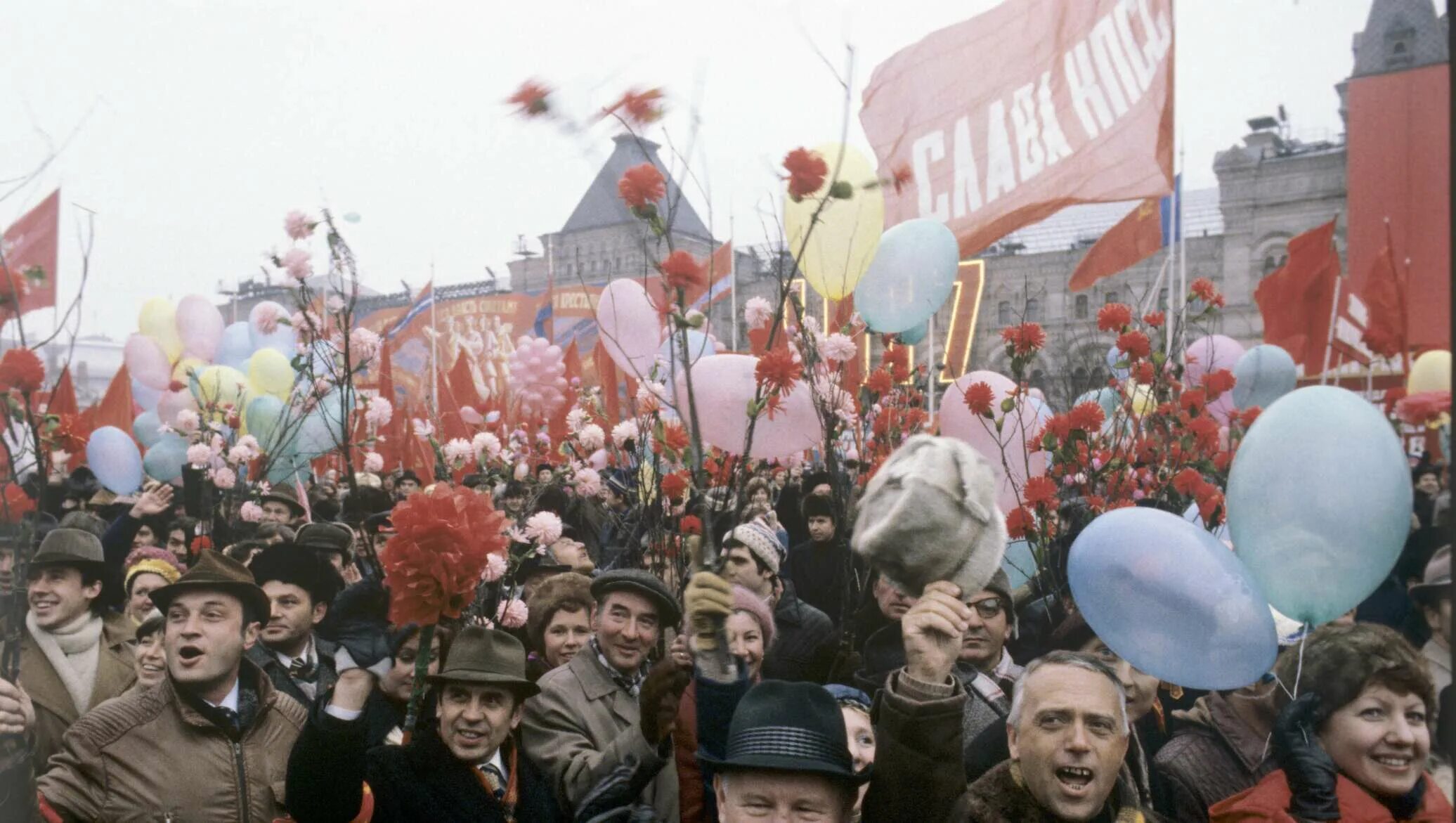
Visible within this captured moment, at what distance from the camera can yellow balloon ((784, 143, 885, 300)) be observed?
15.2 feet

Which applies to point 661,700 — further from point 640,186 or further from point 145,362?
point 145,362

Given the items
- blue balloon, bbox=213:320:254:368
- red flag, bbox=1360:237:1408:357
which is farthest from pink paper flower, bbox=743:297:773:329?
blue balloon, bbox=213:320:254:368

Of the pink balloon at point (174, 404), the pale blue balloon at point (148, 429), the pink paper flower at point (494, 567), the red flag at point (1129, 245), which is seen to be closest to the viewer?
the pink paper flower at point (494, 567)

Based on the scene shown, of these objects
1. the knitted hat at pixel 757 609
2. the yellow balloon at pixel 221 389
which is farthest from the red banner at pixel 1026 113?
the yellow balloon at pixel 221 389

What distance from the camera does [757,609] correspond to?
342 centimetres

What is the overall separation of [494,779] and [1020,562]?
2.71m

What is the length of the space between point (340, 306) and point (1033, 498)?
2.95 metres

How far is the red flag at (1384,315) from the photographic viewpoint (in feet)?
19.7

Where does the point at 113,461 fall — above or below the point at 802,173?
below

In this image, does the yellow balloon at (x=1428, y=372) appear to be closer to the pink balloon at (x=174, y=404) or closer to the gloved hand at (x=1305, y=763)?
the gloved hand at (x=1305, y=763)

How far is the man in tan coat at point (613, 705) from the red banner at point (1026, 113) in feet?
12.6

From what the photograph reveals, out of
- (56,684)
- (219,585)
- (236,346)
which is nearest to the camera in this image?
(219,585)

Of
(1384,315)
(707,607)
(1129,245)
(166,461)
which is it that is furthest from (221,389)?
(1384,315)

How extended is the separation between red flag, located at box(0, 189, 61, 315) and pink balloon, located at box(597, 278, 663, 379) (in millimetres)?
2090
